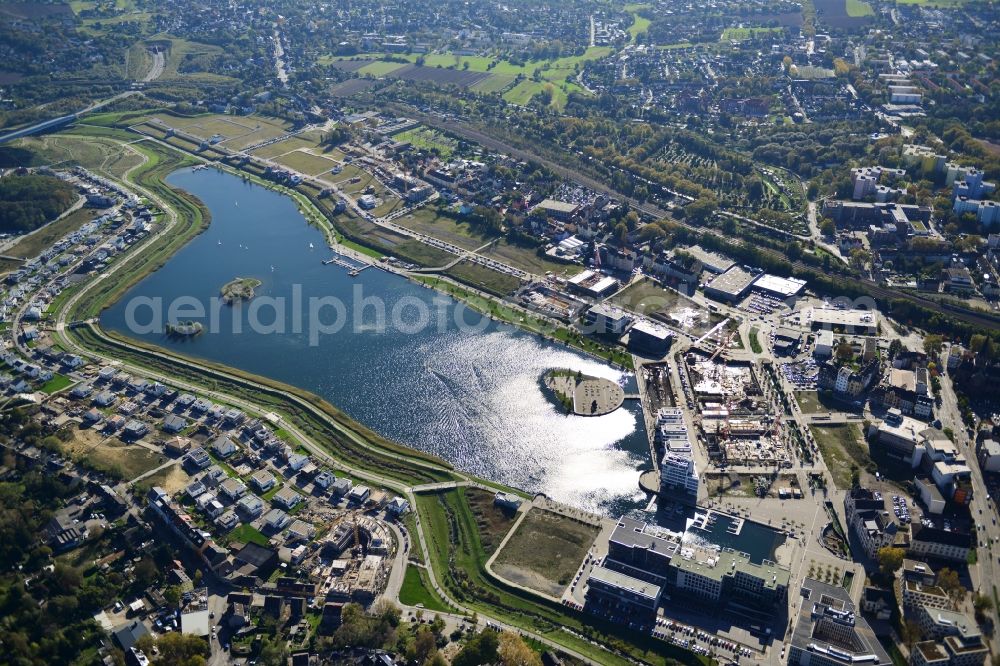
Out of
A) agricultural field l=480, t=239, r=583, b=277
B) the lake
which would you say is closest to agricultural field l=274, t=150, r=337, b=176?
the lake

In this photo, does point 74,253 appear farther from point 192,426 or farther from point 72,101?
point 72,101

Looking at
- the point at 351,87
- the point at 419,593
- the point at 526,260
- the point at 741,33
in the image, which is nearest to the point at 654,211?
the point at 526,260

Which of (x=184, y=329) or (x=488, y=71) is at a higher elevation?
(x=184, y=329)

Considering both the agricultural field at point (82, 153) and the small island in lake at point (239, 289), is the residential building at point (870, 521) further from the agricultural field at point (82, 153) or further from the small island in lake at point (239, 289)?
the agricultural field at point (82, 153)

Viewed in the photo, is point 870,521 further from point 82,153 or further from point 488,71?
point 488,71

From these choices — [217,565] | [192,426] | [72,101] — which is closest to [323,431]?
[192,426]

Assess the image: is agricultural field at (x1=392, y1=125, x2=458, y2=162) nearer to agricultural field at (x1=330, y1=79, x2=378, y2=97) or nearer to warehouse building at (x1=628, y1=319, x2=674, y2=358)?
agricultural field at (x1=330, y1=79, x2=378, y2=97)

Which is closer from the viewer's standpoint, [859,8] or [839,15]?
[839,15]

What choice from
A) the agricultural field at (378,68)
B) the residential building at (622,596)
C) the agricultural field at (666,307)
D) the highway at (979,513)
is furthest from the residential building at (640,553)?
the agricultural field at (378,68)

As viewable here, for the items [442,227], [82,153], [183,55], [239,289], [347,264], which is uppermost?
[183,55]
